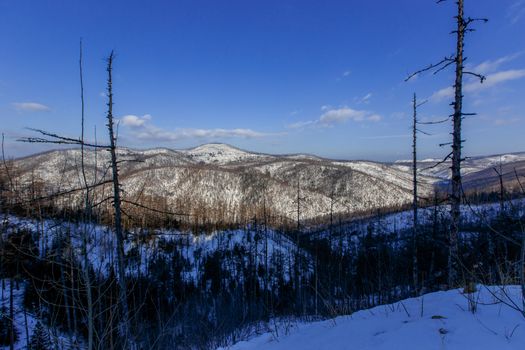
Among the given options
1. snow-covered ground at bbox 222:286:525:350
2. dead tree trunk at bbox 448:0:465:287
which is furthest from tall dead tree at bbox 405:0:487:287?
snow-covered ground at bbox 222:286:525:350

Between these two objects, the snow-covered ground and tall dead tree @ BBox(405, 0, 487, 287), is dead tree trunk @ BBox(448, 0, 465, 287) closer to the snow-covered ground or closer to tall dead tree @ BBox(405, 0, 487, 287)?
tall dead tree @ BBox(405, 0, 487, 287)

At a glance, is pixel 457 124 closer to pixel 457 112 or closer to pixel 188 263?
pixel 457 112

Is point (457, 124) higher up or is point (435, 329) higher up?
point (457, 124)

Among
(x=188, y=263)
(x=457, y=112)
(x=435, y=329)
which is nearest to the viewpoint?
Answer: (x=435, y=329)

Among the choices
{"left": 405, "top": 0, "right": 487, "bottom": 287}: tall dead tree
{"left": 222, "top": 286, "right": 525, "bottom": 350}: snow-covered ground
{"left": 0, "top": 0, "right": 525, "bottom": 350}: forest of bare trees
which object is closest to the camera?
{"left": 222, "top": 286, "right": 525, "bottom": 350}: snow-covered ground

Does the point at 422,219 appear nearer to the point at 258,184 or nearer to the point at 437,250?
the point at 437,250

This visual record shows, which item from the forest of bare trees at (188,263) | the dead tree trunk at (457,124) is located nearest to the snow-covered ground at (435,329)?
the forest of bare trees at (188,263)

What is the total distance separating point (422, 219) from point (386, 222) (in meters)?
8.78

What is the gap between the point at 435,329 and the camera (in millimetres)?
3238

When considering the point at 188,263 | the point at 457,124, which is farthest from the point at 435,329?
the point at 188,263

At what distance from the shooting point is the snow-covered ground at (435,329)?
2875 mm

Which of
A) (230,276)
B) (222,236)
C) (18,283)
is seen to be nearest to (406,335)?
(18,283)

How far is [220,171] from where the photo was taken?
6260 inches

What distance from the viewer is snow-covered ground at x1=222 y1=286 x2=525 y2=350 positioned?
2875 millimetres
